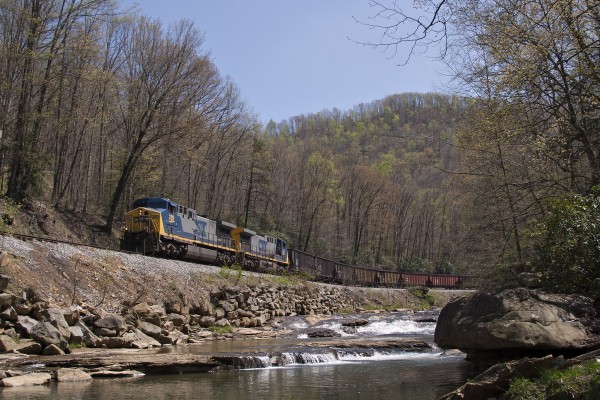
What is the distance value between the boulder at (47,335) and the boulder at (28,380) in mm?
2342

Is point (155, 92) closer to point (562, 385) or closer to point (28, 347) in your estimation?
point (28, 347)

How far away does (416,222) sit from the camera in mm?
75750

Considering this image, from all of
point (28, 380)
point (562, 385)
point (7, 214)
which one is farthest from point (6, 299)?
point (562, 385)

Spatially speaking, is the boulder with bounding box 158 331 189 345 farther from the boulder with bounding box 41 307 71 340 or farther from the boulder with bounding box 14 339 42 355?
the boulder with bounding box 14 339 42 355

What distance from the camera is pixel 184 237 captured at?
28.0 m

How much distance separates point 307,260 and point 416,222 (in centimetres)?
3596

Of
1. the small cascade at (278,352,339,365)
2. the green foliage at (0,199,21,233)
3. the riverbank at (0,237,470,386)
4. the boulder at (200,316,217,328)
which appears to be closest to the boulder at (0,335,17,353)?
the riverbank at (0,237,470,386)

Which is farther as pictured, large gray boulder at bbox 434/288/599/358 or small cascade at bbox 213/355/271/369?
small cascade at bbox 213/355/271/369

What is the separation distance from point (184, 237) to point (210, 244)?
10.2ft

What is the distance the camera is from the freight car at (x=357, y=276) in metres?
42.7

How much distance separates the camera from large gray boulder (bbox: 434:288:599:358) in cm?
922

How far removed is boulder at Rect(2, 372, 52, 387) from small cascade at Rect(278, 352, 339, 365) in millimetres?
5892

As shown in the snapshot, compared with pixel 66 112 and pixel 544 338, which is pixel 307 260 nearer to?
pixel 66 112

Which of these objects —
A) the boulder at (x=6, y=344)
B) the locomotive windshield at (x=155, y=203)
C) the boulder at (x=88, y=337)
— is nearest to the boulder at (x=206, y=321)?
the locomotive windshield at (x=155, y=203)
